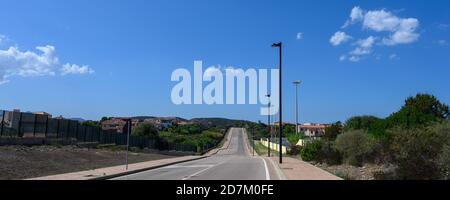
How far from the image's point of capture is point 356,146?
168ft

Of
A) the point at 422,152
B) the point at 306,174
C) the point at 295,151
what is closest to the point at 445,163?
the point at 422,152

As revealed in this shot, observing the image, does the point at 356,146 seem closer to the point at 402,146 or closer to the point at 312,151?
the point at 312,151

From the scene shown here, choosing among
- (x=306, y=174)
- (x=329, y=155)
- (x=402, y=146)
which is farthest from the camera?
(x=329, y=155)

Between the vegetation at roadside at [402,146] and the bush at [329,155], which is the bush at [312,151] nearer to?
the vegetation at roadside at [402,146]

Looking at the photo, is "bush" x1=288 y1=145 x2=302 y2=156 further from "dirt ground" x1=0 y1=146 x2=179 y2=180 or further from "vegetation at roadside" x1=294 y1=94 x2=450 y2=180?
"dirt ground" x1=0 y1=146 x2=179 y2=180

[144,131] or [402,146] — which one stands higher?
[144,131]

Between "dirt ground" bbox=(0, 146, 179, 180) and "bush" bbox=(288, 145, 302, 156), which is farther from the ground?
"bush" bbox=(288, 145, 302, 156)

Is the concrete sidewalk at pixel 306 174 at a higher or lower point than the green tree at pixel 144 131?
lower

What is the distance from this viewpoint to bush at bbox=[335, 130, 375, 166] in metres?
50.2

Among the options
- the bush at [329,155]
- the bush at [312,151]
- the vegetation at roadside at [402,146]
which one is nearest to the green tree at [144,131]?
the vegetation at roadside at [402,146]

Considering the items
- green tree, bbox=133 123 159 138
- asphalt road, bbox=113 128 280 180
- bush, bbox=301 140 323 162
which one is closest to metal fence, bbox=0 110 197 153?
asphalt road, bbox=113 128 280 180

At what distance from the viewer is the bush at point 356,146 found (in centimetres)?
5015
